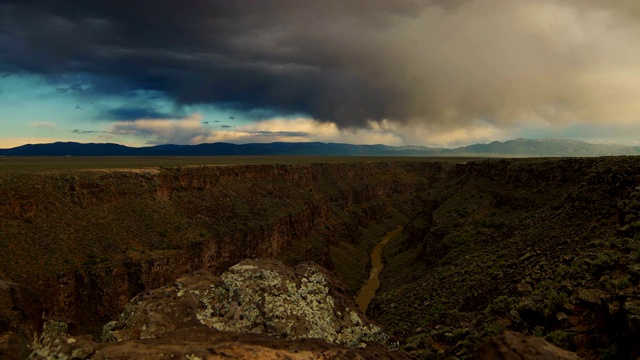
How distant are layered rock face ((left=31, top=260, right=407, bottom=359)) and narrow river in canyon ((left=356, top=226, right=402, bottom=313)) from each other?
2755 centimetres

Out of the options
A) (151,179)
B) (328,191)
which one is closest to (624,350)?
(151,179)

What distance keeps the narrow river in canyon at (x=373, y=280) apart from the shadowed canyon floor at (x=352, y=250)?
1.95m

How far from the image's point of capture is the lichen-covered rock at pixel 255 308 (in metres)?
15.4

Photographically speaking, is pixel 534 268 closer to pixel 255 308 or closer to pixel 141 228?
pixel 255 308

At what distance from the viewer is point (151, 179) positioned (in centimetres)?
6575

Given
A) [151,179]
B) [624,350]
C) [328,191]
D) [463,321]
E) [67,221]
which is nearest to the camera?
[624,350]

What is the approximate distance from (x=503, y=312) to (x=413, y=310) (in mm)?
14132

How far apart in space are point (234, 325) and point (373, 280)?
59.5 metres

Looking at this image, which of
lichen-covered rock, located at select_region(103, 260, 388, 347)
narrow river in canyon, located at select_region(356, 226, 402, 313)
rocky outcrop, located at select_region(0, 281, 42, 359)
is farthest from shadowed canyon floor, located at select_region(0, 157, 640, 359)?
narrow river in canyon, located at select_region(356, 226, 402, 313)

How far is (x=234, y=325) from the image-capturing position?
15758mm

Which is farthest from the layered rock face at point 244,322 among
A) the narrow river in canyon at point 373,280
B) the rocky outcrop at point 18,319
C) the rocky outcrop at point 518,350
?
the narrow river in canyon at point 373,280

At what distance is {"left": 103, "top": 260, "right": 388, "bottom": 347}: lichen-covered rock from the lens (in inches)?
604

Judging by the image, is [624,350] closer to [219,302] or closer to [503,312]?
[503,312]

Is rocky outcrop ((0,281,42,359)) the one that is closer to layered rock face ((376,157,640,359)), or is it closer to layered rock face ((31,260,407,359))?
layered rock face ((31,260,407,359))
